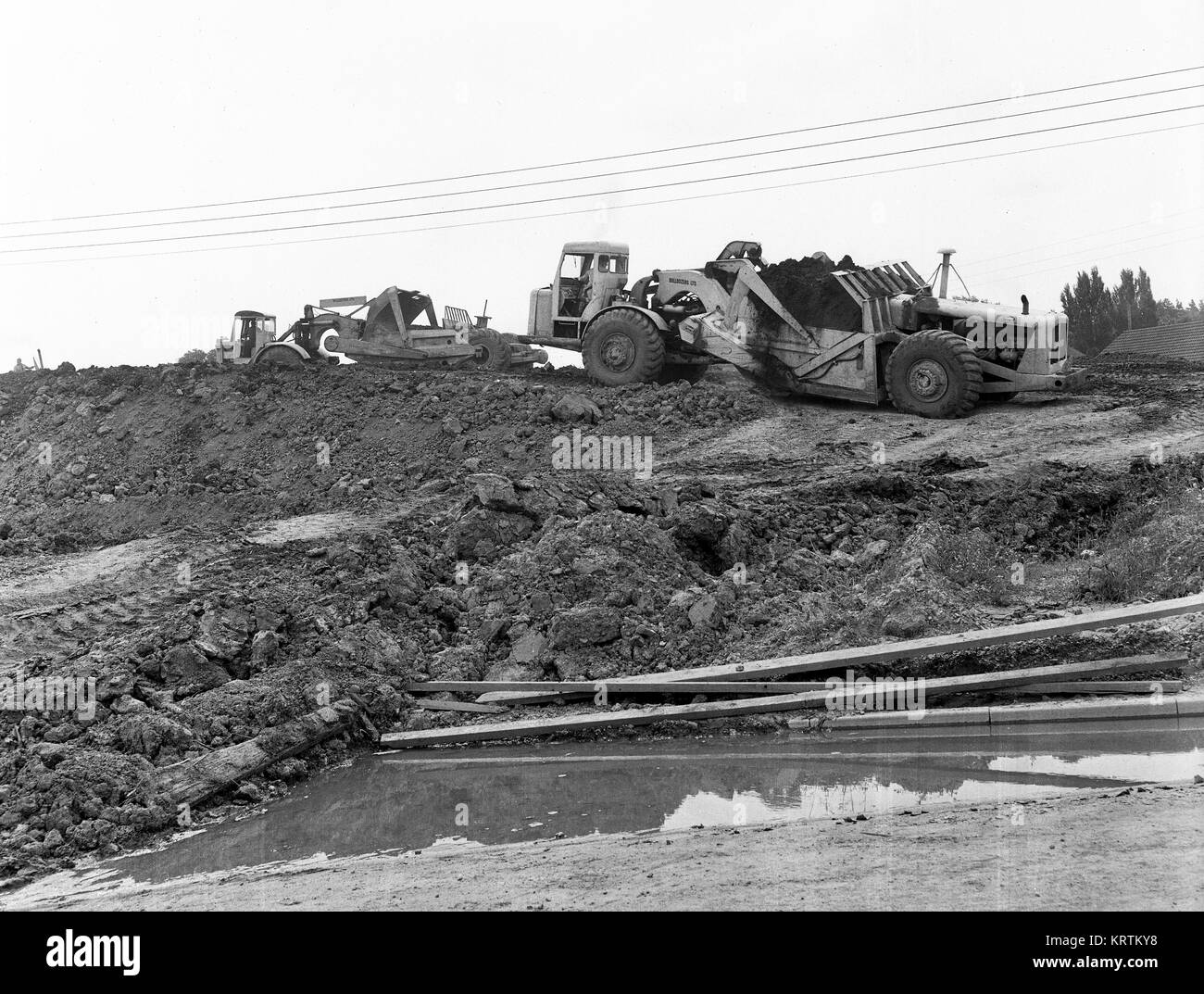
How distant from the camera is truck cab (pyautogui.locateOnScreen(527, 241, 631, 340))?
2120 cm

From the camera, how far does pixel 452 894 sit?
637 centimetres

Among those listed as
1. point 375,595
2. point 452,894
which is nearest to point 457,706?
point 375,595

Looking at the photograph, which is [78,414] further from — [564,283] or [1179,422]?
[1179,422]

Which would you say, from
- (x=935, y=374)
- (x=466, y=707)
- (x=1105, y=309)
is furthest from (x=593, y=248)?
(x=1105, y=309)

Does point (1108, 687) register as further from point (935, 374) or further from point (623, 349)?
point (623, 349)

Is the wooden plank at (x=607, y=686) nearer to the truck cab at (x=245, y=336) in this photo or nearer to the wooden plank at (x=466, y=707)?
the wooden plank at (x=466, y=707)

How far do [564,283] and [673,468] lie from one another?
20.5 feet

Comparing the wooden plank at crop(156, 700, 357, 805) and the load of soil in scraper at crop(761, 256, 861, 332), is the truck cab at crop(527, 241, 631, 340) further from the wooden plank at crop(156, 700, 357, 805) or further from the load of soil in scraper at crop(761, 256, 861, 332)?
the wooden plank at crop(156, 700, 357, 805)

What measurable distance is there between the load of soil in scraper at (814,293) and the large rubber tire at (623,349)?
2.09 meters

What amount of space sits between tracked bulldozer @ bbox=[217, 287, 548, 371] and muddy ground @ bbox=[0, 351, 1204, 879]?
497cm

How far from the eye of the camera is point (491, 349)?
80.7 ft

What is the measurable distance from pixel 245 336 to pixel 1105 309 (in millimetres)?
32526

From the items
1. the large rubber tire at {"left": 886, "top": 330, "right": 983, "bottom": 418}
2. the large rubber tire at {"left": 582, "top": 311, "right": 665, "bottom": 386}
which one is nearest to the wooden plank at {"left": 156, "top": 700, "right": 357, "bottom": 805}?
the large rubber tire at {"left": 886, "top": 330, "right": 983, "bottom": 418}
